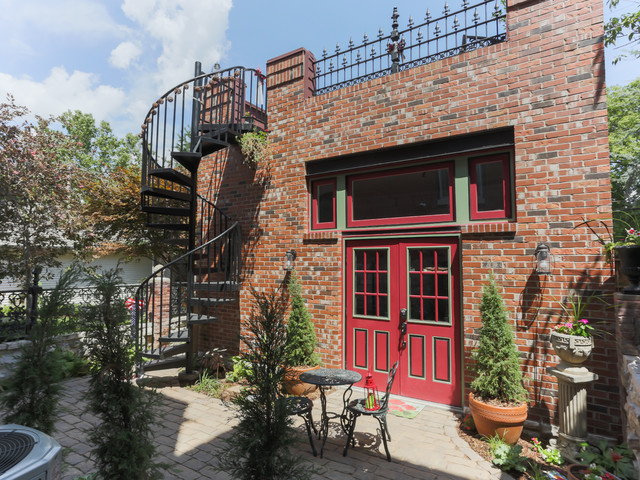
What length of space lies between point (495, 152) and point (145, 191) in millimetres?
4644

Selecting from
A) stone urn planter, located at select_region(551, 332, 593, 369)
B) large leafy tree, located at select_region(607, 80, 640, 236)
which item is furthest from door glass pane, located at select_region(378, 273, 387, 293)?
large leafy tree, located at select_region(607, 80, 640, 236)

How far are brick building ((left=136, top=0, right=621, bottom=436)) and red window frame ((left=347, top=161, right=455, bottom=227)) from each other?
0.7 inches

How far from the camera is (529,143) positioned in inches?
137

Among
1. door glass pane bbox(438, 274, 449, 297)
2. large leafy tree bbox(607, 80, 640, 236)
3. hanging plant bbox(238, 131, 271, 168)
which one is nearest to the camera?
door glass pane bbox(438, 274, 449, 297)

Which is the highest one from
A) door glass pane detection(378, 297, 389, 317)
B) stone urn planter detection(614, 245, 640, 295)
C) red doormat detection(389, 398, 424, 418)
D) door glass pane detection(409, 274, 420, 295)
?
stone urn planter detection(614, 245, 640, 295)

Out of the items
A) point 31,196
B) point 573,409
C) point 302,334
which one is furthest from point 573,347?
point 31,196

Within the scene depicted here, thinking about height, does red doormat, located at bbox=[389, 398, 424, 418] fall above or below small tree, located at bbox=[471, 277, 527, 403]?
below

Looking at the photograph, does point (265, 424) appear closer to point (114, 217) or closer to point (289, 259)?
point (289, 259)

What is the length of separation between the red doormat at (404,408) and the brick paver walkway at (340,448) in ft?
0.23

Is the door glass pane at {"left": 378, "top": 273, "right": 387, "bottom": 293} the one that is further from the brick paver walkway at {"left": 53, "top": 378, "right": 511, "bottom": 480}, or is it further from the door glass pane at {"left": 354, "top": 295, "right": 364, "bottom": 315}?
the brick paver walkway at {"left": 53, "top": 378, "right": 511, "bottom": 480}

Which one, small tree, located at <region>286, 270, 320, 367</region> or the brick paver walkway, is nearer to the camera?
the brick paver walkway

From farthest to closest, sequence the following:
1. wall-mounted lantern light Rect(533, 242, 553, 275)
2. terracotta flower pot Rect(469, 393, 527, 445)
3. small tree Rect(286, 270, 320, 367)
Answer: small tree Rect(286, 270, 320, 367), wall-mounted lantern light Rect(533, 242, 553, 275), terracotta flower pot Rect(469, 393, 527, 445)

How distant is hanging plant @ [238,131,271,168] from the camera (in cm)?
518

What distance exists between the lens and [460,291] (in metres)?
3.89
